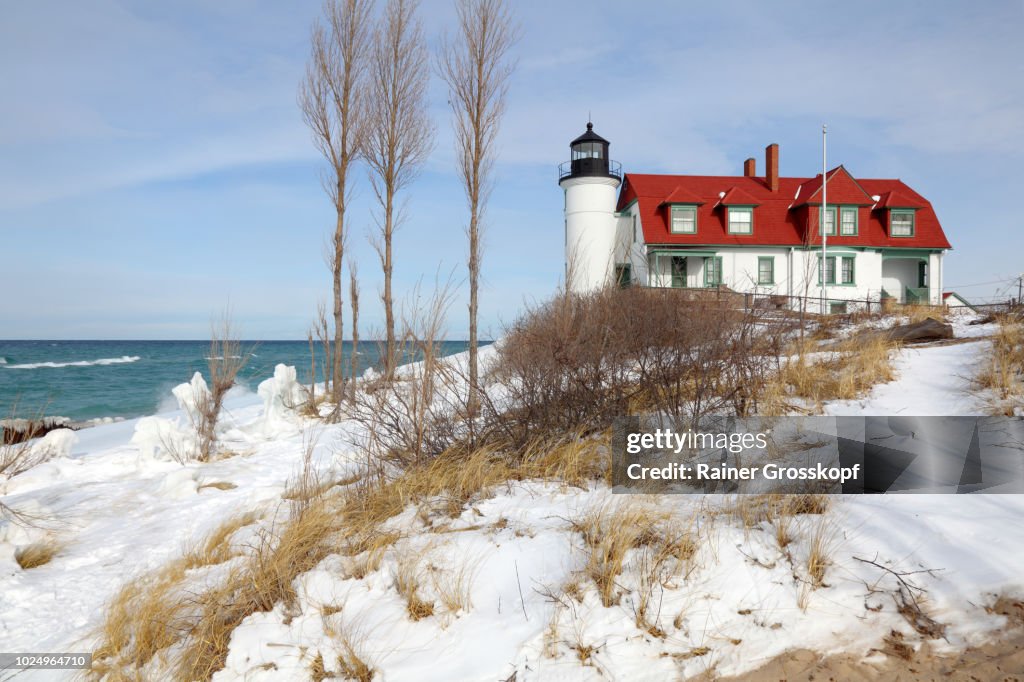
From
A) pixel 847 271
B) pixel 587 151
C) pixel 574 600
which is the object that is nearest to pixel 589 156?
pixel 587 151

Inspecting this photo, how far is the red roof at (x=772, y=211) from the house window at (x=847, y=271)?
724 millimetres

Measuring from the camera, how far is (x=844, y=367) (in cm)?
905

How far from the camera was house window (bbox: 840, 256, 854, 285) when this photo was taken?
28141 mm

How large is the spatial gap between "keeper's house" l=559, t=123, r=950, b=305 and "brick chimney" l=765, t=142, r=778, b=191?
0.40ft

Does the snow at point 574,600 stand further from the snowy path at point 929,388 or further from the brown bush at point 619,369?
the snowy path at point 929,388

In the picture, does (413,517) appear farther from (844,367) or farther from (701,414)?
(844,367)

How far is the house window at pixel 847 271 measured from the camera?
2814cm

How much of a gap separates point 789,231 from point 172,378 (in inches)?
1267

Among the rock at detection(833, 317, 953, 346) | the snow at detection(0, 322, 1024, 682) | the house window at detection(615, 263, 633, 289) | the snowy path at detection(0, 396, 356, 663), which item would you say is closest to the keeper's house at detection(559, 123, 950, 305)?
the house window at detection(615, 263, 633, 289)

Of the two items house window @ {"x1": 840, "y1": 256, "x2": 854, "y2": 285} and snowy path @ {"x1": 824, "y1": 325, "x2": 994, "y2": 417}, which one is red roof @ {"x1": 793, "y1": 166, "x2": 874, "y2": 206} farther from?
snowy path @ {"x1": 824, "y1": 325, "x2": 994, "y2": 417}

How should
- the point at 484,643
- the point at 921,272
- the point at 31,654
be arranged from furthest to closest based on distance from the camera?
the point at 921,272, the point at 31,654, the point at 484,643

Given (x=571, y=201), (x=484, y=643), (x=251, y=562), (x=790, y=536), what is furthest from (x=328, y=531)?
(x=571, y=201)

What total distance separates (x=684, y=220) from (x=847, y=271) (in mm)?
8153

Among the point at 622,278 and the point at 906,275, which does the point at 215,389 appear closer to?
the point at 622,278
